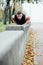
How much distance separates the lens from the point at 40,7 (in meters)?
59.1

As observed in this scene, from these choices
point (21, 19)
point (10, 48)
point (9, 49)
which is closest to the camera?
point (9, 49)

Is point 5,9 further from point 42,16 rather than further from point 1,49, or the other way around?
point 42,16

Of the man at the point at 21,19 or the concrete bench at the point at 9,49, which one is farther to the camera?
the man at the point at 21,19

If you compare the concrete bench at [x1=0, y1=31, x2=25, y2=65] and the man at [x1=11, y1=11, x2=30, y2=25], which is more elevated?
the concrete bench at [x1=0, y1=31, x2=25, y2=65]

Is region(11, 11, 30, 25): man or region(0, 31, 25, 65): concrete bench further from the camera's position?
region(11, 11, 30, 25): man

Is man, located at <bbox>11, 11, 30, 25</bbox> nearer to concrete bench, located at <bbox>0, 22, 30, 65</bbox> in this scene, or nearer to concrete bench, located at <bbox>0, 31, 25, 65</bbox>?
concrete bench, located at <bbox>0, 22, 30, 65</bbox>

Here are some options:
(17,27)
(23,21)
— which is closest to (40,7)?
(23,21)

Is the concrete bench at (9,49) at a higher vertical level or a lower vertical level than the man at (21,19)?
higher

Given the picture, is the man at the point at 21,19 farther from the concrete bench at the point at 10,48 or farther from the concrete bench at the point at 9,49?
the concrete bench at the point at 9,49

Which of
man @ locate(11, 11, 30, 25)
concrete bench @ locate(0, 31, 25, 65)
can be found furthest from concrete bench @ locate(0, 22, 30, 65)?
man @ locate(11, 11, 30, 25)

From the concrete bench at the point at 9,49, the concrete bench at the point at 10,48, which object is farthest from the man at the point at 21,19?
the concrete bench at the point at 9,49

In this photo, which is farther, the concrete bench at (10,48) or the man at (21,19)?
the man at (21,19)

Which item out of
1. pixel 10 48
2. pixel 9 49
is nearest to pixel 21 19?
pixel 10 48

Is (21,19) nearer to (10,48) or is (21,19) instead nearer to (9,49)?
(10,48)
